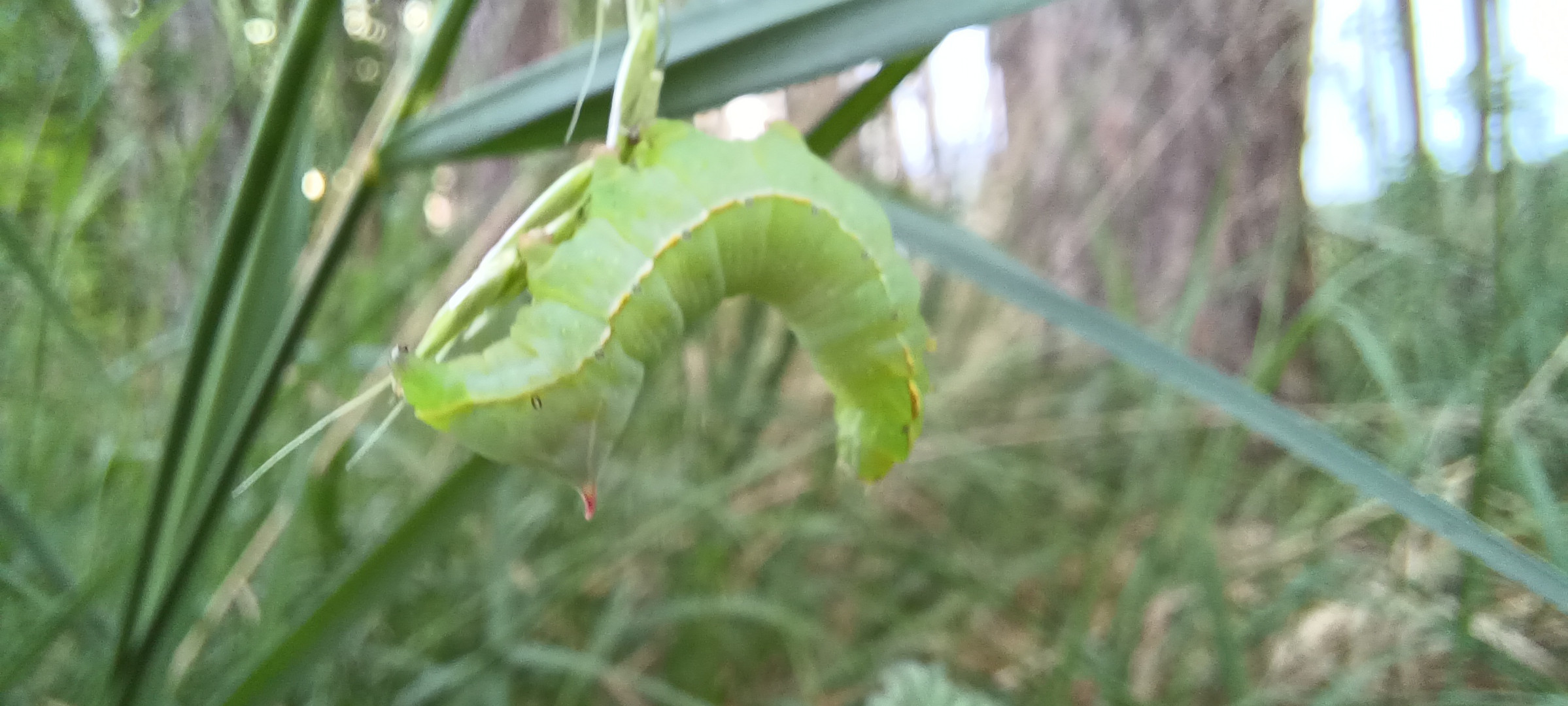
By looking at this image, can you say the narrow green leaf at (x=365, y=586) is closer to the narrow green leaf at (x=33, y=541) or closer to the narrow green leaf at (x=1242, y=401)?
the narrow green leaf at (x=33, y=541)

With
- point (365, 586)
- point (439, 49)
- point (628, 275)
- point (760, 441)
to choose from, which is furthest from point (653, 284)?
point (760, 441)

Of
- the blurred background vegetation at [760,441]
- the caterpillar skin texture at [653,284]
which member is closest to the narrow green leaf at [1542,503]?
the blurred background vegetation at [760,441]

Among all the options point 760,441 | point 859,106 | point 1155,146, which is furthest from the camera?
point 1155,146

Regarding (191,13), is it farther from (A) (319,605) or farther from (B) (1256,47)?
(B) (1256,47)

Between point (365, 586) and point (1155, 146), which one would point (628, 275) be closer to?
point (365, 586)

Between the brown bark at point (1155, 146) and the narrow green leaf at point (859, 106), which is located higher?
the narrow green leaf at point (859, 106)
